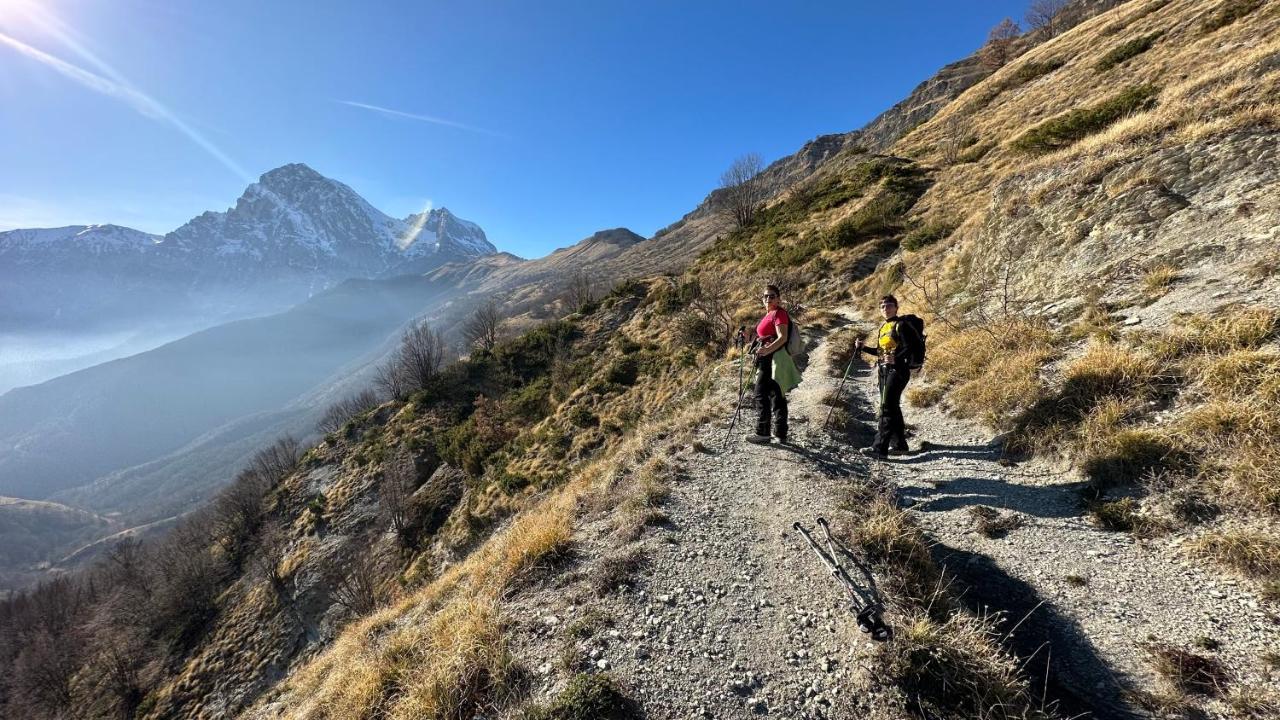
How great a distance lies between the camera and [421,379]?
39.8 metres

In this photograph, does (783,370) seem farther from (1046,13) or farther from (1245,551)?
(1046,13)

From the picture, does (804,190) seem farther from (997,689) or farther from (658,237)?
(658,237)

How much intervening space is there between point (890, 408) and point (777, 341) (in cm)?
227

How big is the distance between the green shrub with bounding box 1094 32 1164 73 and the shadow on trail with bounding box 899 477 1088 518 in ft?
95.3

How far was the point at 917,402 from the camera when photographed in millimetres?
9578

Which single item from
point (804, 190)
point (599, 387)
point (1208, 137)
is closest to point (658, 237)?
point (804, 190)

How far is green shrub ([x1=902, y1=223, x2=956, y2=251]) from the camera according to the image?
17688 millimetres

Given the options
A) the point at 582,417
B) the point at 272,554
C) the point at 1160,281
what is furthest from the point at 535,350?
the point at 1160,281

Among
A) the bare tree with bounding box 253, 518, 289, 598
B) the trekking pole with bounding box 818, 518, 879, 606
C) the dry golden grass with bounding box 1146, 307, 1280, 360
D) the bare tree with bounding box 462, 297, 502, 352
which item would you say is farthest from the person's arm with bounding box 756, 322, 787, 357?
the bare tree with bounding box 462, 297, 502, 352

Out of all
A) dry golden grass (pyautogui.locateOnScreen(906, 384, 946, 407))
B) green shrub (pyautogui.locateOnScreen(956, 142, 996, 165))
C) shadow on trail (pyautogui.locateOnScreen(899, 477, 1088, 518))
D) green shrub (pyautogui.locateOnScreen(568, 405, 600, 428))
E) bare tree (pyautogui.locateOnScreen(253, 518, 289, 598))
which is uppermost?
green shrub (pyautogui.locateOnScreen(956, 142, 996, 165))

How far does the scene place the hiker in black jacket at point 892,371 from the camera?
304 inches

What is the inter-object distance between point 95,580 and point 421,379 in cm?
8462

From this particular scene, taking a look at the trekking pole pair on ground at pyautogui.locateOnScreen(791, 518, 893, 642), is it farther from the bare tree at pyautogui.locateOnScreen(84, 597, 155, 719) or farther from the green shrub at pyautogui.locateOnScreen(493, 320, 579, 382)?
the bare tree at pyautogui.locateOnScreen(84, 597, 155, 719)

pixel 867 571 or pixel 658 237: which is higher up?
pixel 658 237
